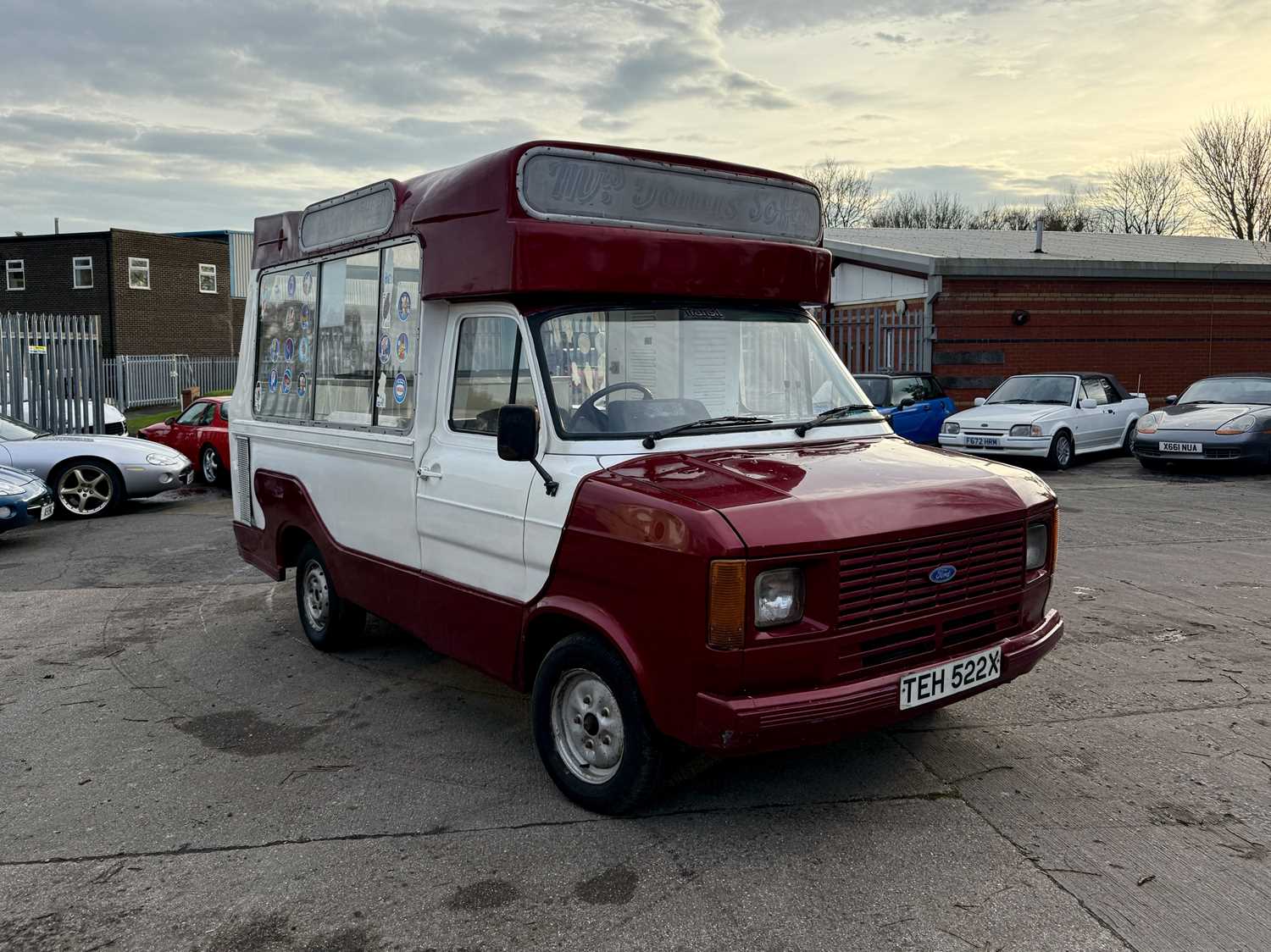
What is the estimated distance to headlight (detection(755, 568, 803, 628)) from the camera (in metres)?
3.50

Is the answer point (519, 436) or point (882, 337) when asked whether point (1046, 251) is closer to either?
point (882, 337)

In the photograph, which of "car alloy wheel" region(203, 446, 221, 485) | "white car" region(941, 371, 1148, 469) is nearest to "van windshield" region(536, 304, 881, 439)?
"white car" region(941, 371, 1148, 469)

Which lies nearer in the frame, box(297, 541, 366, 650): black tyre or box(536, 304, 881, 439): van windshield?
box(536, 304, 881, 439): van windshield

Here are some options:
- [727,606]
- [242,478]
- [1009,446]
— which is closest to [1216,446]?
[1009,446]

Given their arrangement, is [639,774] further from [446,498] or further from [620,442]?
Result: [446,498]

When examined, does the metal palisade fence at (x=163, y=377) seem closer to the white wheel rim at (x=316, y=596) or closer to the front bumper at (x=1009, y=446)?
the front bumper at (x=1009, y=446)

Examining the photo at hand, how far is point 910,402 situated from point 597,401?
48.1 ft

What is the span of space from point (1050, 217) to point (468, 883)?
59.3 meters

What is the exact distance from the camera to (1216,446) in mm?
14586

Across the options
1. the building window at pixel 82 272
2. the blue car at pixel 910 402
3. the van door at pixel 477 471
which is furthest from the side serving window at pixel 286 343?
the building window at pixel 82 272

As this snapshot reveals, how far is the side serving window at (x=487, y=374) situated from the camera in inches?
177

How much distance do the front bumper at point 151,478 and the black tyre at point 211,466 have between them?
227 cm

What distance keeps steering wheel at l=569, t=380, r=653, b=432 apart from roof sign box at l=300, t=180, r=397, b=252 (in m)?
1.73

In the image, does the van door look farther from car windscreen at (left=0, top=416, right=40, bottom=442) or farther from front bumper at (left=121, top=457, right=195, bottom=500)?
car windscreen at (left=0, top=416, right=40, bottom=442)
